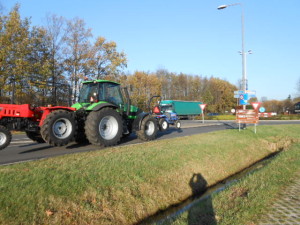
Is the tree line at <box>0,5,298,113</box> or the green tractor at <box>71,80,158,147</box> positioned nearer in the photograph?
the green tractor at <box>71,80,158,147</box>

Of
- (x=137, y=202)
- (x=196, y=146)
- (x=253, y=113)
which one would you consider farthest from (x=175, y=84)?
(x=137, y=202)

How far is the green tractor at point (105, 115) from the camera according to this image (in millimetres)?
8531

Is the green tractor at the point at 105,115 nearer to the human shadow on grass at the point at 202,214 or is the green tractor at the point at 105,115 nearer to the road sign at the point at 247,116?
the human shadow on grass at the point at 202,214

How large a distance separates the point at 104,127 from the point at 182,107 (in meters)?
37.7

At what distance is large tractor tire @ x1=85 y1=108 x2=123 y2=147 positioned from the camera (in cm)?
841

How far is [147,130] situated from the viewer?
37.4 feet

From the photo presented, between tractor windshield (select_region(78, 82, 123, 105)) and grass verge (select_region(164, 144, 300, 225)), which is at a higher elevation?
tractor windshield (select_region(78, 82, 123, 105))

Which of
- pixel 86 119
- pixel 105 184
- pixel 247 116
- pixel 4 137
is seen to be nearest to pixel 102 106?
pixel 86 119

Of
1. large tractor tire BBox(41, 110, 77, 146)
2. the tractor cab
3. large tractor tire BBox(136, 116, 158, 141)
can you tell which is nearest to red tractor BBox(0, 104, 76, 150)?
large tractor tire BBox(41, 110, 77, 146)

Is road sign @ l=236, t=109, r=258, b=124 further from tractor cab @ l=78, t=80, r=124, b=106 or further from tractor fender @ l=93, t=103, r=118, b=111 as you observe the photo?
tractor fender @ l=93, t=103, r=118, b=111

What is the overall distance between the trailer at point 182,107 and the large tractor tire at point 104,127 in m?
30.7

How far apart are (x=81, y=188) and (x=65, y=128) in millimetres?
3475

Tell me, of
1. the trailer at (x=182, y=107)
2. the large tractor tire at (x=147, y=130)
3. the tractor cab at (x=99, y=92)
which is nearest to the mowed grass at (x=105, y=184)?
the large tractor tire at (x=147, y=130)

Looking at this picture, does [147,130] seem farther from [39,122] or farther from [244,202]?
[244,202]
